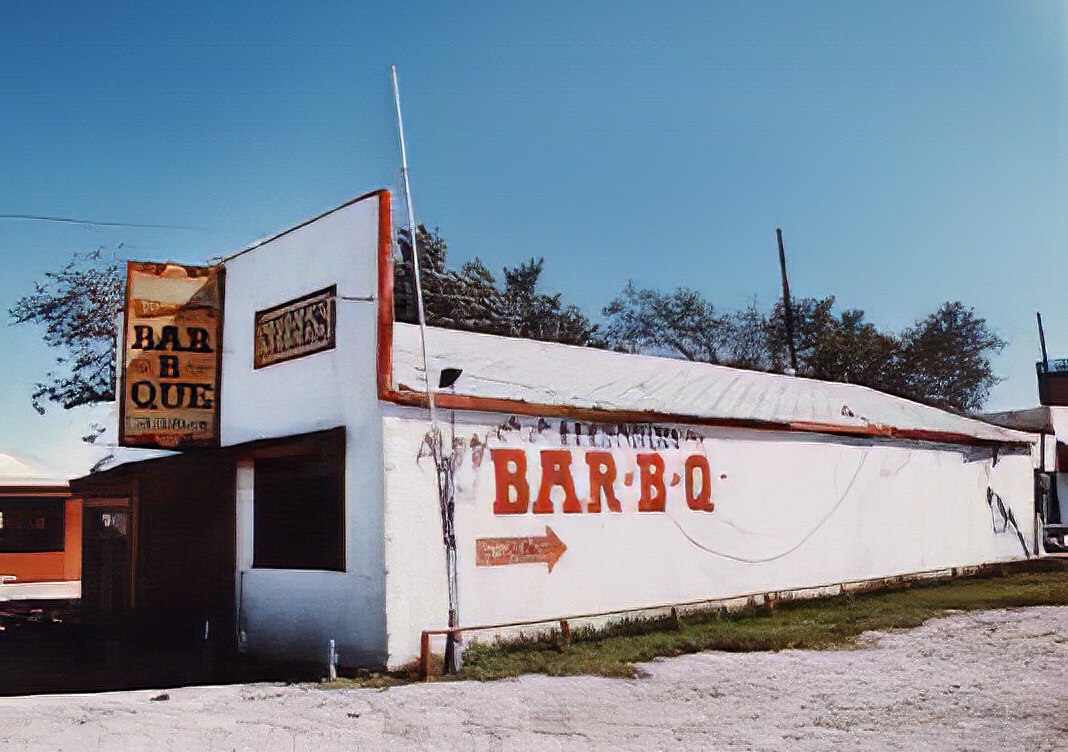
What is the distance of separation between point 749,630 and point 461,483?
4272 millimetres

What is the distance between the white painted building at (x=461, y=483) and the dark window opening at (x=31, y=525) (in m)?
13.6

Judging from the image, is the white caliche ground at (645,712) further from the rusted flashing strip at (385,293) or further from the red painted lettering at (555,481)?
the rusted flashing strip at (385,293)

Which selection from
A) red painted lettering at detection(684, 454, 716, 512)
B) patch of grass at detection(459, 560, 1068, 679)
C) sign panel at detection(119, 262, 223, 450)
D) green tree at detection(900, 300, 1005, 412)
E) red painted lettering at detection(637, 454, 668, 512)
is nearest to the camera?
patch of grass at detection(459, 560, 1068, 679)

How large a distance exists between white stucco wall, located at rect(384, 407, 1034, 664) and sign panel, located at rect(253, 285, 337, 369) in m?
1.92

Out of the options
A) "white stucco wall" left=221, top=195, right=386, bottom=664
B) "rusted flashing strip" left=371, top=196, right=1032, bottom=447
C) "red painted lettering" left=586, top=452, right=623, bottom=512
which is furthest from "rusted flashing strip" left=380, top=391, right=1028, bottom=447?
"white stucco wall" left=221, top=195, right=386, bottom=664

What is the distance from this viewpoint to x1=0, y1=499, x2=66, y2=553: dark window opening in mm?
27734

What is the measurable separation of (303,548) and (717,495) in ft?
19.7

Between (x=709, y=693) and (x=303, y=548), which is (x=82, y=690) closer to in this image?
(x=303, y=548)

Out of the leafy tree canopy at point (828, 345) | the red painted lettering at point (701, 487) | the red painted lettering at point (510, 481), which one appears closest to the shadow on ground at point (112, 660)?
the red painted lettering at point (510, 481)

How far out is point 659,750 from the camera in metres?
7.38

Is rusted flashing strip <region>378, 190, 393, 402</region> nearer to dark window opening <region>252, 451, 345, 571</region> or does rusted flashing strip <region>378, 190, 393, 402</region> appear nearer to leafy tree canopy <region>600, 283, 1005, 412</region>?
dark window opening <region>252, 451, 345, 571</region>

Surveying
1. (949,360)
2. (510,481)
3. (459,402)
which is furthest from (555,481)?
(949,360)

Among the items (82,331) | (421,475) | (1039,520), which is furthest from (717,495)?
(82,331)

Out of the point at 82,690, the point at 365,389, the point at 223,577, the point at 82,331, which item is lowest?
the point at 82,690
